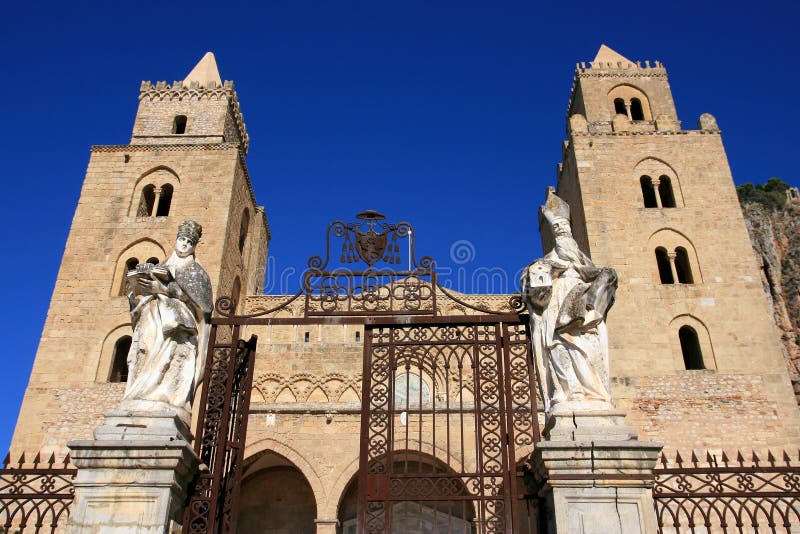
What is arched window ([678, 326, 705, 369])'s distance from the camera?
61.7 ft

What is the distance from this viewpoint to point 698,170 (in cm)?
2144

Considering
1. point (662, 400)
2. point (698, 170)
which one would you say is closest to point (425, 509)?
point (662, 400)

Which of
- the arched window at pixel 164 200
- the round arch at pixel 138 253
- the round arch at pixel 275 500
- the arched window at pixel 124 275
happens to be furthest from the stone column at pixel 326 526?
the arched window at pixel 164 200

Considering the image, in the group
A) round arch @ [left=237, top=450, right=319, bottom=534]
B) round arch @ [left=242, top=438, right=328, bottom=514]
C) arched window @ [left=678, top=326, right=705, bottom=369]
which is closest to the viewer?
round arch @ [left=242, top=438, right=328, bottom=514]

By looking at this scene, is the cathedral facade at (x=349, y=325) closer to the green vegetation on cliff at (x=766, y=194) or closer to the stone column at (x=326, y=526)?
the stone column at (x=326, y=526)

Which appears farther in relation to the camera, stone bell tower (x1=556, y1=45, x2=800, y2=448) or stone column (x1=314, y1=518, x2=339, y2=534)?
stone bell tower (x1=556, y1=45, x2=800, y2=448)

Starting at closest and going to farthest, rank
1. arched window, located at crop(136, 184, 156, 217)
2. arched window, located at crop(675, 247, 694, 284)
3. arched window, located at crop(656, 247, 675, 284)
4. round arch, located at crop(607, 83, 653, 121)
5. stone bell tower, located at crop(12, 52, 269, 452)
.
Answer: stone bell tower, located at crop(12, 52, 269, 452)
arched window, located at crop(675, 247, 694, 284)
arched window, located at crop(656, 247, 675, 284)
arched window, located at crop(136, 184, 156, 217)
round arch, located at crop(607, 83, 653, 121)

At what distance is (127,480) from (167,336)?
4.11ft

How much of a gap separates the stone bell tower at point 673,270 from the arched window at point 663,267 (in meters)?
0.03

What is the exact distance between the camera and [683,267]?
67.3 feet

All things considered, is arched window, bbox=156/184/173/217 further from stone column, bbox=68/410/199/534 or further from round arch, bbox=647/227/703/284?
stone column, bbox=68/410/199/534

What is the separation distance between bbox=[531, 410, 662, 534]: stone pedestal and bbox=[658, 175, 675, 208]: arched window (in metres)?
17.6

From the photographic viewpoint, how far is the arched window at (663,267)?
20703 millimetres

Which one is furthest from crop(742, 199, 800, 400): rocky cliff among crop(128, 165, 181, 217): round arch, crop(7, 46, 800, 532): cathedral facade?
crop(128, 165, 181, 217): round arch
